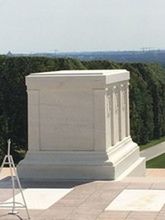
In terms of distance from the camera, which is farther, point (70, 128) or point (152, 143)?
point (152, 143)

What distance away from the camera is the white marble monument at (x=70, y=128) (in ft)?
36.3

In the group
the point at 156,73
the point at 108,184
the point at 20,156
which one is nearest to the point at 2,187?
the point at 108,184

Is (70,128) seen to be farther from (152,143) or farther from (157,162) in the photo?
(152,143)

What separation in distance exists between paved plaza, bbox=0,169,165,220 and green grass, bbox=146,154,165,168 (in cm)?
1508

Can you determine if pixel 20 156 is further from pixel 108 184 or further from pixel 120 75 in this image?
pixel 108 184

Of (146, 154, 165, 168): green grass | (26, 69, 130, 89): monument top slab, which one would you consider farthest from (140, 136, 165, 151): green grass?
(26, 69, 130, 89): monument top slab

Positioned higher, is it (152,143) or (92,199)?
(92,199)

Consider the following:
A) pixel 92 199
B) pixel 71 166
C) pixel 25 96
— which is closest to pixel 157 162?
pixel 25 96

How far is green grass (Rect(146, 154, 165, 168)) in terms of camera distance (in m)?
26.2

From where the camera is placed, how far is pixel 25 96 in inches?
1010

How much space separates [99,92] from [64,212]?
2947 millimetres

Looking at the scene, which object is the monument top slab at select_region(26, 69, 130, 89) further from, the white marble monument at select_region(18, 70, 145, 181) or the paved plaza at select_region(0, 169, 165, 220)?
the paved plaza at select_region(0, 169, 165, 220)

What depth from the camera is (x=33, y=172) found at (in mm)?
11203

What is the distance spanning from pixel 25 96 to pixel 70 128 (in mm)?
14491
